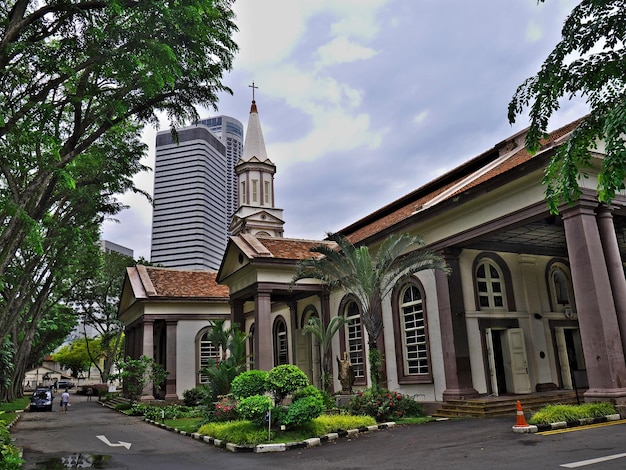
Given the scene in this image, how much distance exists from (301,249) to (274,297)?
10.6 ft

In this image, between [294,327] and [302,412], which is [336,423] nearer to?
[302,412]

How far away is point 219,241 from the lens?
90312 mm

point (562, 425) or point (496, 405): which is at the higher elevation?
point (496, 405)

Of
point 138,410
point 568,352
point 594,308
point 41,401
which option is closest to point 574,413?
point 594,308

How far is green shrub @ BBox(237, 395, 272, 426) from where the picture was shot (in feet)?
39.4

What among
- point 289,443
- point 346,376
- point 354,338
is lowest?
point 289,443

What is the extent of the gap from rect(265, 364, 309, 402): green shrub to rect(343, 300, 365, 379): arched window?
24.5ft

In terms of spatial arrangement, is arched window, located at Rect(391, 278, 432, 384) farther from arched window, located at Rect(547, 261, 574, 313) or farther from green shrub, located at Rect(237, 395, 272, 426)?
green shrub, located at Rect(237, 395, 272, 426)

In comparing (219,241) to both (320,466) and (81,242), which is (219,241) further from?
(320,466)

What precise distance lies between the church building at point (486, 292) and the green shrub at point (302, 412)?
16.6 feet

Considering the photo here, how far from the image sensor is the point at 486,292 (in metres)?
17.2

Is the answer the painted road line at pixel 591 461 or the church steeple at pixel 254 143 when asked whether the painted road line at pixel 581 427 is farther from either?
the church steeple at pixel 254 143

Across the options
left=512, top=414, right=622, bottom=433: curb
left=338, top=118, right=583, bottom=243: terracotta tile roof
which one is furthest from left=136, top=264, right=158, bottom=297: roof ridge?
left=512, top=414, right=622, bottom=433: curb

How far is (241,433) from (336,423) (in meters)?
2.39
